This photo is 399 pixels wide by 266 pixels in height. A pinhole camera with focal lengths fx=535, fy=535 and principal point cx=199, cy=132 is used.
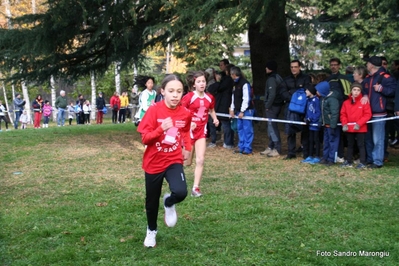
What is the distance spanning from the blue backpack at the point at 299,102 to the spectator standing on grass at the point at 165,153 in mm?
6152

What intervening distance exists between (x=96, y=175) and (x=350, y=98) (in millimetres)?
5392

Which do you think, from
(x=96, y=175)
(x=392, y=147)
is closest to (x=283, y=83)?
(x=392, y=147)

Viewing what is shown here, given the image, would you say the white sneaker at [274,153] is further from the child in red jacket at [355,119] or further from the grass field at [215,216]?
the child in red jacket at [355,119]

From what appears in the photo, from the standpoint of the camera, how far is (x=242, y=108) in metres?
13.0

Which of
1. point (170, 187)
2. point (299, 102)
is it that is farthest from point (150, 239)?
point (299, 102)

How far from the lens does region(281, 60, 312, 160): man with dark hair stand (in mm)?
11930

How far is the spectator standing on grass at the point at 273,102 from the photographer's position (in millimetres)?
12570

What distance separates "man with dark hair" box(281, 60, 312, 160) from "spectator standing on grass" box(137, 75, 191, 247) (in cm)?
623

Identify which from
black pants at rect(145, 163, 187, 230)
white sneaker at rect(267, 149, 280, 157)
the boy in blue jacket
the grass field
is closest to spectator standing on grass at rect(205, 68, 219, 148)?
white sneaker at rect(267, 149, 280, 157)

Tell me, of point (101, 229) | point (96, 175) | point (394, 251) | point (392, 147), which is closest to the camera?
point (394, 251)

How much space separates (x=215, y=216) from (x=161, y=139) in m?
1.78

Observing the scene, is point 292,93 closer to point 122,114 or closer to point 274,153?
point 274,153

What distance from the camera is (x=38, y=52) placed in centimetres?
1515

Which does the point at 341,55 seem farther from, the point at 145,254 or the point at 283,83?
the point at 145,254
